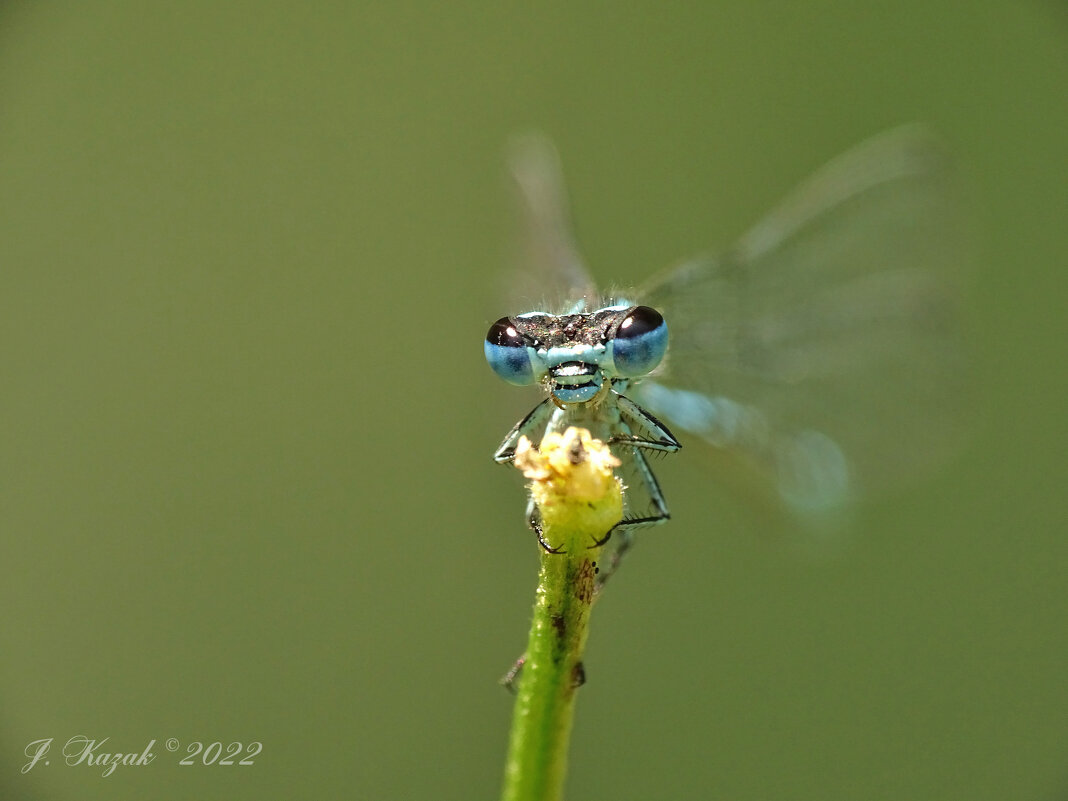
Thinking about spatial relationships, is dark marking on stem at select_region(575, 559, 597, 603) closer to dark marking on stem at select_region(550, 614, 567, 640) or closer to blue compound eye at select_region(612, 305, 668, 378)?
dark marking on stem at select_region(550, 614, 567, 640)

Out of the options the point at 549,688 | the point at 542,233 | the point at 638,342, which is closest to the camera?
the point at 549,688

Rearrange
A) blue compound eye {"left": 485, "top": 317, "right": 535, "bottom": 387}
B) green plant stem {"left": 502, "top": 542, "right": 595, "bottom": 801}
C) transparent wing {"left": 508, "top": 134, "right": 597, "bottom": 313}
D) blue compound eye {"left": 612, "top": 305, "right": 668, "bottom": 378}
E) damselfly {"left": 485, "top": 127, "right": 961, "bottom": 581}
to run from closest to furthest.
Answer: green plant stem {"left": 502, "top": 542, "right": 595, "bottom": 801} < blue compound eye {"left": 612, "top": 305, "right": 668, "bottom": 378} < blue compound eye {"left": 485, "top": 317, "right": 535, "bottom": 387} < damselfly {"left": 485, "top": 127, "right": 961, "bottom": 581} < transparent wing {"left": 508, "top": 134, "right": 597, "bottom": 313}

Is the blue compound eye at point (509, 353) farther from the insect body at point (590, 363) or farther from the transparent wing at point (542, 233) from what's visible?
the transparent wing at point (542, 233)

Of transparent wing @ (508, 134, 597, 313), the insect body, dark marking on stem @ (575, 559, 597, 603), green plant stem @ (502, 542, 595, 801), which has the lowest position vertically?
green plant stem @ (502, 542, 595, 801)

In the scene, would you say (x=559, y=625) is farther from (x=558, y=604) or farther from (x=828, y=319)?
(x=828, y=319)

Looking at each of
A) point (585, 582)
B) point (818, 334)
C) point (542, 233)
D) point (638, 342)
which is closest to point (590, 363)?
point (638, 342)

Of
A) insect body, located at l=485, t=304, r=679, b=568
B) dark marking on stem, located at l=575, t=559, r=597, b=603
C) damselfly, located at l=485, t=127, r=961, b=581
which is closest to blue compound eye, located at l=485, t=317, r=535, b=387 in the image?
insect body, located at l=485, t=304, r=679, b=568

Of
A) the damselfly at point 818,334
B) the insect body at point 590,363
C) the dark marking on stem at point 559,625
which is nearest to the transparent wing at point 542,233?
the damselfly at point 818,334

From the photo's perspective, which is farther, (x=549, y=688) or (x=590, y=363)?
(x=590, y=363)
